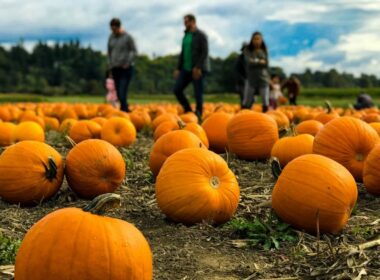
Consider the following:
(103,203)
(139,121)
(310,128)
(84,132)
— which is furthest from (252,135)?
(139,121)

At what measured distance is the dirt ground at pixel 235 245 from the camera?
3238 mm

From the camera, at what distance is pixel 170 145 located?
570cm

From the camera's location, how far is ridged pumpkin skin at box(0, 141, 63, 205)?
4922mm

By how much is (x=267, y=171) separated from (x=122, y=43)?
8.50m

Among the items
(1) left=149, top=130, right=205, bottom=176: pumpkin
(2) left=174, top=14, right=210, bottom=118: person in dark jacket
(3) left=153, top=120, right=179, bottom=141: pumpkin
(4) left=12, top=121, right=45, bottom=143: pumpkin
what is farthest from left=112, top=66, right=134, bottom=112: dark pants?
(1) left=149, top=130, right=205, bottom=176: pumpkin

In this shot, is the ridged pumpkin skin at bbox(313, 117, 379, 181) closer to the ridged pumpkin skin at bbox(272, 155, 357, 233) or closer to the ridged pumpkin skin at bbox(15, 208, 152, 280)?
the ridged pumpkin skin at bbox(272, 155, 357, 233)

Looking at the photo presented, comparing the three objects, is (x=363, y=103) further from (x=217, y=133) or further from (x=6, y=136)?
(x=6, y=136)

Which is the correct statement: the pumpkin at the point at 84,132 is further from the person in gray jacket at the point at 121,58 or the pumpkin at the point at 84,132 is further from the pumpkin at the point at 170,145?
the person in gray jacket at the point at 121,58

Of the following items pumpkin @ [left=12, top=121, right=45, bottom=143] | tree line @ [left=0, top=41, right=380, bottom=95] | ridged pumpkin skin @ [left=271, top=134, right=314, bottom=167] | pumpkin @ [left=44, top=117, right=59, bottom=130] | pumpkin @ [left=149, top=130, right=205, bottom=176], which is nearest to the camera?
pumpkin @ [left=149, top=130, right=205, bottom=176]

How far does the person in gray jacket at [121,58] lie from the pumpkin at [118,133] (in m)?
5.15

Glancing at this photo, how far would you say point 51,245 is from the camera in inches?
108

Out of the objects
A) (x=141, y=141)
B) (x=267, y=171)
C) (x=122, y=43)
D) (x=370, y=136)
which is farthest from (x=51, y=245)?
(x=122, y=43)

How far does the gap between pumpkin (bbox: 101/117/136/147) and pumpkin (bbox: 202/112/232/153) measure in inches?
50.8

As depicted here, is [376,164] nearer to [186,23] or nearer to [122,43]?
[186,23]
